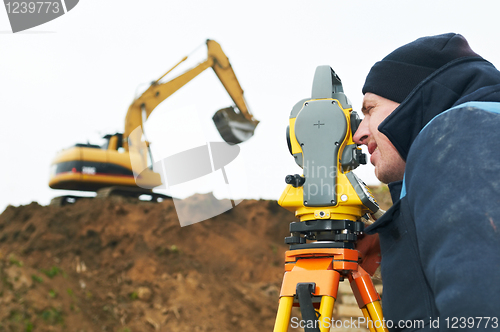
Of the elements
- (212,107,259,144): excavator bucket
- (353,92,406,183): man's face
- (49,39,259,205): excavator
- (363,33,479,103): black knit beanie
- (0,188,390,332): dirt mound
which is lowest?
(353,92,406,183): man's face

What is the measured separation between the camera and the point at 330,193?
1756 mm

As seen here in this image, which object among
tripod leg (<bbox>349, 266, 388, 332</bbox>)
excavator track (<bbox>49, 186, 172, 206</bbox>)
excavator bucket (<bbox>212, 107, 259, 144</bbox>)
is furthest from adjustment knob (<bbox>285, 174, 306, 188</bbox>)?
excavator track (<bbox>49, 186, 172, 206</bbox>)

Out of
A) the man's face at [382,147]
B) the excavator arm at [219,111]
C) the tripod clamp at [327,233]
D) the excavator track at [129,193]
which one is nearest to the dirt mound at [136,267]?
the excavator track at [129,193]

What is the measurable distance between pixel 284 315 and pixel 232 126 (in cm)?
703

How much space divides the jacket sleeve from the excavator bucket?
7410 mm

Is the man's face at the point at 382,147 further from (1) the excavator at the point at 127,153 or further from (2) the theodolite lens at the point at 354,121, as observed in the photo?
(1) the excavator at the point at 127,153

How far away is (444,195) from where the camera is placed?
2.64 ft

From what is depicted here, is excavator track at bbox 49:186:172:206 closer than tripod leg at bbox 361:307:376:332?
No

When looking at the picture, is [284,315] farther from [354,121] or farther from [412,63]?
[412,63]

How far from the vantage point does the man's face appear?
1.38 m

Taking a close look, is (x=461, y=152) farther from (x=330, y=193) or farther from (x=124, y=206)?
(x=124, y=206)

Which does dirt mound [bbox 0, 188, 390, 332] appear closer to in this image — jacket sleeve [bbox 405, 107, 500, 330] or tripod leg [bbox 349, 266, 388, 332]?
tripod leg [bbox 349, 266, 388, 332]

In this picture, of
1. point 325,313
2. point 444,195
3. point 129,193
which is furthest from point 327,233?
point 129,193

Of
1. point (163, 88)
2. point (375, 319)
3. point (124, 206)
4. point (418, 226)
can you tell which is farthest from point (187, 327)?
point (418, 226)
